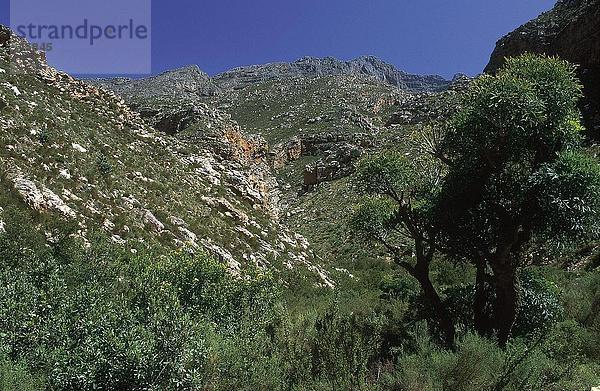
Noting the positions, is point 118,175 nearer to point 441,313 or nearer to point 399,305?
point 399,305

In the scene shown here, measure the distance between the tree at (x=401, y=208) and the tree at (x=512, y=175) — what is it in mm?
747

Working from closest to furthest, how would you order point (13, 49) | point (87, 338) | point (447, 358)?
point (87, 338)
point (447, 358)
point (13, 49)

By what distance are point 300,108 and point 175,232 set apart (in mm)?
65637

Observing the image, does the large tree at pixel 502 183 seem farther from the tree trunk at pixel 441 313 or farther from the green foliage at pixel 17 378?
the green foliage at pixel 17 378

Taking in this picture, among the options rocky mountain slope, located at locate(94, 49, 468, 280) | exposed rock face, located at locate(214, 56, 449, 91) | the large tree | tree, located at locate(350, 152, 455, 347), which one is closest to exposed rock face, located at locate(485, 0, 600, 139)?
rocky mountain slope, located at locate(94, 49, 468, 280)

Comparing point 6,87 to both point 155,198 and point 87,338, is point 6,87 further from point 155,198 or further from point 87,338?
point 87,338

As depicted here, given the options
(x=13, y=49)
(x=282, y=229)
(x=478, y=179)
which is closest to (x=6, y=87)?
(x=13, y=49)

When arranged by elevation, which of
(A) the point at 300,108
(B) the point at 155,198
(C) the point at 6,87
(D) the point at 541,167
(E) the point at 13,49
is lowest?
(D) the point at 541,167

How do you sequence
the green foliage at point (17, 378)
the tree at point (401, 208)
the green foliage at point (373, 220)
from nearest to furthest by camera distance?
the green foliage at point (17, 378), the tree at point (401, 208), the green foliage at point (373, 220)

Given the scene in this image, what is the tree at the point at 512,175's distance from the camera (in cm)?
817

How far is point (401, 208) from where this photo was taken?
448 inches

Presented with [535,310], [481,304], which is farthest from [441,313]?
[535,310]

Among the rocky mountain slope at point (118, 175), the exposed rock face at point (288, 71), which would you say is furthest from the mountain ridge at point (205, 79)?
the rocky mountain slope at point (118, 175)

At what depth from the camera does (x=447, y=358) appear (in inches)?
276
